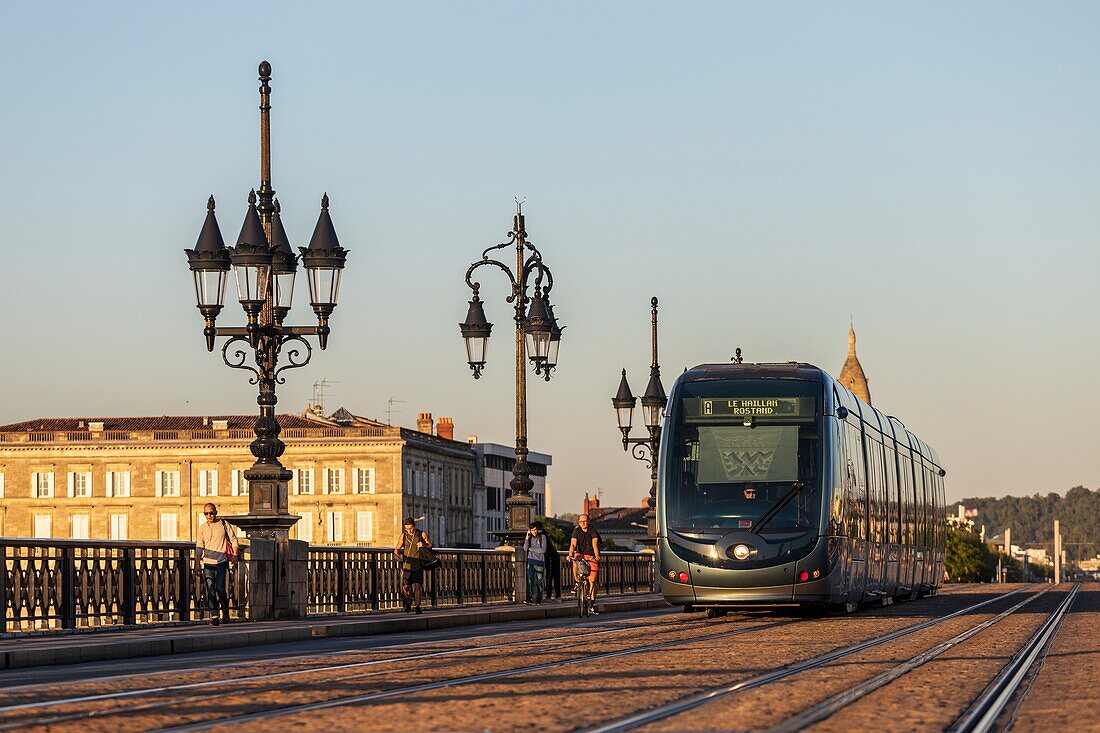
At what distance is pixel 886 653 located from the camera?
60.7ft

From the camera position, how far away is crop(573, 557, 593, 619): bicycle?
31.8 metres

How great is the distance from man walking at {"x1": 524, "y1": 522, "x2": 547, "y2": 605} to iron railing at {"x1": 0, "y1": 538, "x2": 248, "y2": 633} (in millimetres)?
8837

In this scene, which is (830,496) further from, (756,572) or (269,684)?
(269,684)

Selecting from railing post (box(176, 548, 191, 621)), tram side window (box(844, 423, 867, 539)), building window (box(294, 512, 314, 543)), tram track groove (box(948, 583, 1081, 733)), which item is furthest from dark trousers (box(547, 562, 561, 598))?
building window (box(294, 512, 314, 543))

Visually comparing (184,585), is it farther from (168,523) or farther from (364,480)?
(168,523)

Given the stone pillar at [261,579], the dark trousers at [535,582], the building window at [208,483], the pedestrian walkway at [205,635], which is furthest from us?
the building window at [208,483]

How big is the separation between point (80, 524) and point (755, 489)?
109810 mm

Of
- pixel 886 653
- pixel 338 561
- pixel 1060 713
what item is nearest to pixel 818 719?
pixel 1060 713

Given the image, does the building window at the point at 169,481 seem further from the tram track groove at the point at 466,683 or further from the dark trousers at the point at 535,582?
the tram track groove at the point at 466,683

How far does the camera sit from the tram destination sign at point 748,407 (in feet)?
89.3

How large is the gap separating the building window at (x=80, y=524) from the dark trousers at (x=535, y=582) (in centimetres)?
9959

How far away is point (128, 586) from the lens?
24.0 meters

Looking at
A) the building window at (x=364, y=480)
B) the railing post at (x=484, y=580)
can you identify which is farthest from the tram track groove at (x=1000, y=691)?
the building window at (x=364, y=480)

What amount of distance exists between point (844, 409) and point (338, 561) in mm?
7787
